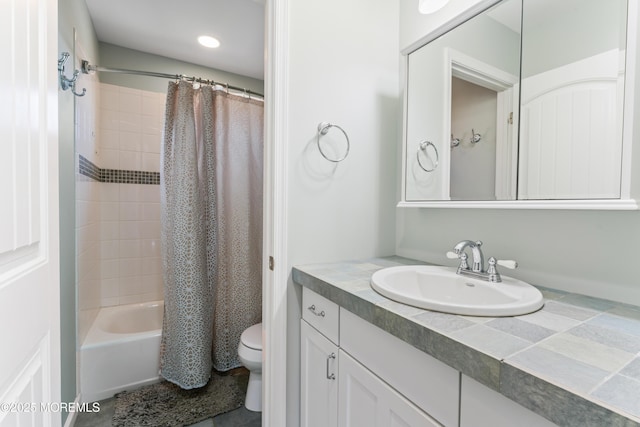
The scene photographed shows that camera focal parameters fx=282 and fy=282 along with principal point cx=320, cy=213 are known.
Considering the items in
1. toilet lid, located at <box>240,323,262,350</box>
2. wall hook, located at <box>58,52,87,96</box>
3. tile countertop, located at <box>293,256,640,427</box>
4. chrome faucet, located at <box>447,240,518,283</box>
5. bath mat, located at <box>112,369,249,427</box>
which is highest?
wall hook, located at <box>58,52,87,96</box>

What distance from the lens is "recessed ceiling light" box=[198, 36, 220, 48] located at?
85.4 inches

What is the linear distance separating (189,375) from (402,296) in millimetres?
1582

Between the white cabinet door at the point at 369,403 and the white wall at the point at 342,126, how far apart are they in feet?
1.23

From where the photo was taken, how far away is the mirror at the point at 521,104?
82 cm

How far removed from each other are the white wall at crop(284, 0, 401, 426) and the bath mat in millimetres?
666

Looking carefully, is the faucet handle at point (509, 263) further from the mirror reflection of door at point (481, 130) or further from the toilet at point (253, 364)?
the toilet at point (253, 364)

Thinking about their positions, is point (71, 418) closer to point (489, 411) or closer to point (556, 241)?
point (489, 411)

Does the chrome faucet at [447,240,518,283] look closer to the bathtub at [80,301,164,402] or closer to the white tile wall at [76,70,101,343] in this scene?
the bathtub at [80,301,164,402]

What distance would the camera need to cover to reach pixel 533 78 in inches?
38.0

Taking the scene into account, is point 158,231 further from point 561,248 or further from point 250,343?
point 561,248

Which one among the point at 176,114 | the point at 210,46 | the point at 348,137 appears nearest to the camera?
the point at 348,137

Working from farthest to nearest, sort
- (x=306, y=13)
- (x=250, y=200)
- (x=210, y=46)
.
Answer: (x=210, y=46) < (x=250, y=200) < (x=306, y=13)

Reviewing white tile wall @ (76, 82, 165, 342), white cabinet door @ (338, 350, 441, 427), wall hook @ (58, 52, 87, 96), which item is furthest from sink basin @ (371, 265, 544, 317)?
white tile wall @ (76, 82, 165, 342)

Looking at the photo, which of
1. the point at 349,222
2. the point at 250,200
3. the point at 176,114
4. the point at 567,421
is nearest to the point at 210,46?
the point at 176,114
